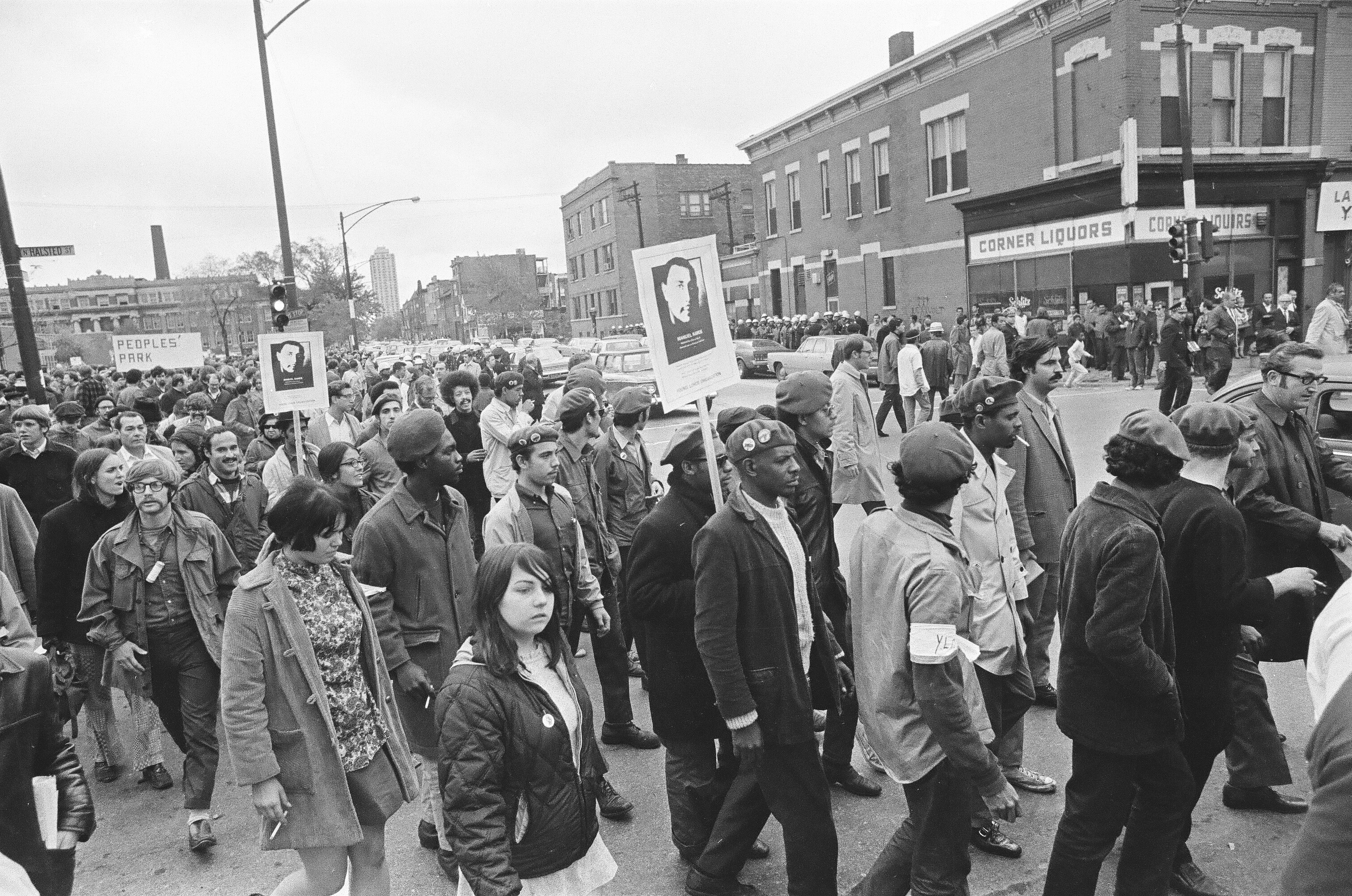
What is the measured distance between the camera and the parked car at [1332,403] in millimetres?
5871

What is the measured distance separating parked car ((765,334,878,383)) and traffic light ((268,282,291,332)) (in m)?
14.0

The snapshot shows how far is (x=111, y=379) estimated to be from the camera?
22688mm

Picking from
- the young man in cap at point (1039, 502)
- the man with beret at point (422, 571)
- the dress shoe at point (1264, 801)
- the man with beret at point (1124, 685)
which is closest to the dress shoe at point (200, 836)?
the man with beret at point (422, 571)

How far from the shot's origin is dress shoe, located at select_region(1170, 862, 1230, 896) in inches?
150

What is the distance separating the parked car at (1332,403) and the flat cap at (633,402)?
370 centimetres

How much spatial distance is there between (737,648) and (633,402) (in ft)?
11.2

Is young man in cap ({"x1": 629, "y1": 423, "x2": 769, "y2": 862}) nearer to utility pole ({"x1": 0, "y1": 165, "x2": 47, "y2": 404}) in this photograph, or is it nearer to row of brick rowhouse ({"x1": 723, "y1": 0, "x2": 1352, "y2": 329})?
utility pole ({"x1": 0, "y1": 165, "x2": 47, "y2": 404})

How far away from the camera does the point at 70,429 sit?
9.16 metres

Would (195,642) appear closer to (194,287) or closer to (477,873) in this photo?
(477,873)

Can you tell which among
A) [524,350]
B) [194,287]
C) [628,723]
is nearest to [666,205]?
[524,350]

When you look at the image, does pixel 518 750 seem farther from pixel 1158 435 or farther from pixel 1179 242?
pixel 1179 242

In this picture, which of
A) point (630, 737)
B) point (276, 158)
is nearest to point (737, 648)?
point (630, 737)

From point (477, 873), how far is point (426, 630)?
1910 millimetres

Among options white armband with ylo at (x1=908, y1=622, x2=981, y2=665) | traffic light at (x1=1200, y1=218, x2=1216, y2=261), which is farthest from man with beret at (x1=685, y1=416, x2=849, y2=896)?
traffic light at (x1=1200, y1=218, x2=1216, y2=261)
